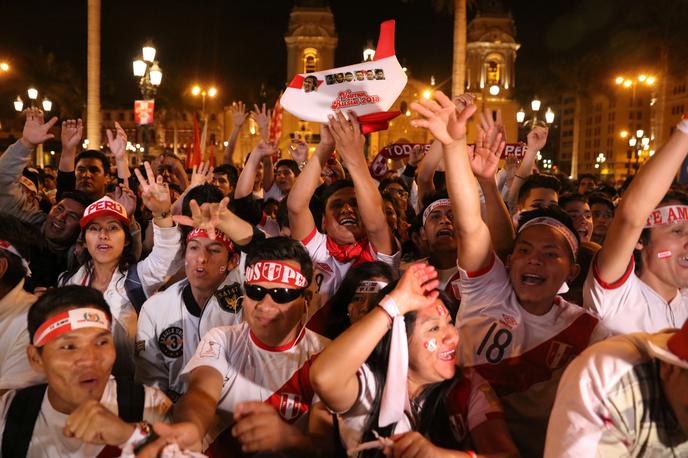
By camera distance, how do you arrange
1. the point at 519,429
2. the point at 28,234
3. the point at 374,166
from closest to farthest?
the point at 519,429 < the point at 28,234 < the point at 374,166

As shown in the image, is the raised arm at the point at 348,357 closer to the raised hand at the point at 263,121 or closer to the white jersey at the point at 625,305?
the white jersey at the point at 625,305

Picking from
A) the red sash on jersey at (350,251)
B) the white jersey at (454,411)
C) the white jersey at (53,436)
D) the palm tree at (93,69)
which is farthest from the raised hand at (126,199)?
the palm tree at (93,69)

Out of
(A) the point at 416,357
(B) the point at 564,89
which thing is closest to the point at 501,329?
(A) the point at 416,357

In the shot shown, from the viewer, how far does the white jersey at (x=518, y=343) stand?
11.6 feet

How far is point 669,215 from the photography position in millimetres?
4066

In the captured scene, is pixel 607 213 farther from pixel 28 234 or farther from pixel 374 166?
pixel 28 234

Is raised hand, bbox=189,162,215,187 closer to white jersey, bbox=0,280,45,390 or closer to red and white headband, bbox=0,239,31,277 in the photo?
red and white headband, bbox=0,239,31,277

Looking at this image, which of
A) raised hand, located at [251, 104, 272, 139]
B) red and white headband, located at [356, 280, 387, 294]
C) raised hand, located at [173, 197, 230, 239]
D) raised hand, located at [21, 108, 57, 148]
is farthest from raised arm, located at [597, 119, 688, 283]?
A: raised hand, located at [21, 108, 57, 148]

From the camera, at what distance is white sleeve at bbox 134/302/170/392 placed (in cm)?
467

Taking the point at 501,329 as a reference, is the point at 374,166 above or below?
above

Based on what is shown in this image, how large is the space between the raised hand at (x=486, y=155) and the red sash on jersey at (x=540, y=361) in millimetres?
1256

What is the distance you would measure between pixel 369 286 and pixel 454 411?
1.39 metres

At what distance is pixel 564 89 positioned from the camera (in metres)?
47.8

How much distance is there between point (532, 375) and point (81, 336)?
101 inches
